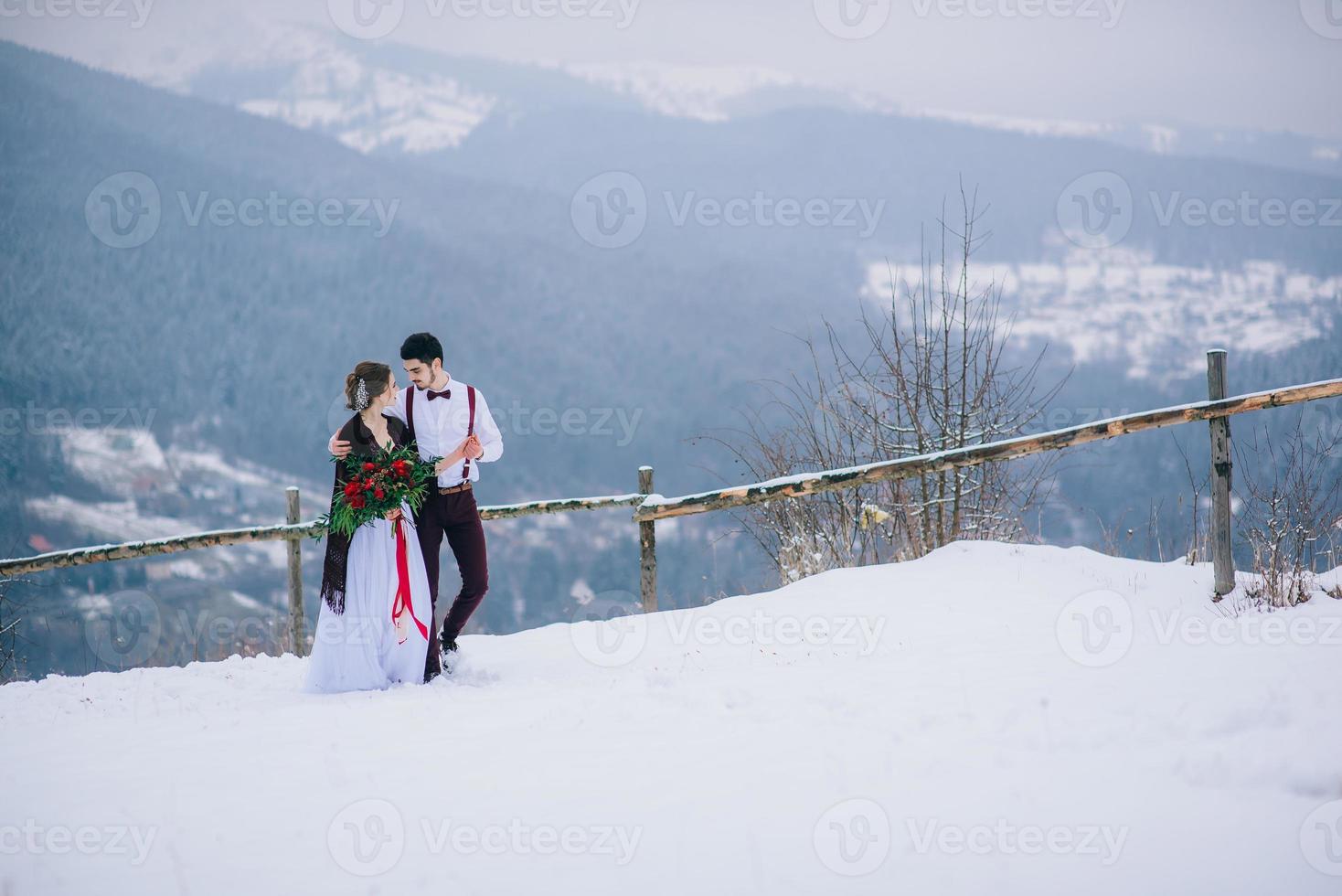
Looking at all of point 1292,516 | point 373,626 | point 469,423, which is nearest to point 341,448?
point 469,423

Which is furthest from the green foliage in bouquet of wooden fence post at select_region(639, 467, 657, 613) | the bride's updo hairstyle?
wooden fence post at select_region(639, 467, 657, 613)

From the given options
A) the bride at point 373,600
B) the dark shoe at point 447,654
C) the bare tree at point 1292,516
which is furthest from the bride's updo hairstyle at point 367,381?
the bare tree at point 1292,516

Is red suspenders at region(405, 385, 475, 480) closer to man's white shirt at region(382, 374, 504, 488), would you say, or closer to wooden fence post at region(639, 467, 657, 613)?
man's white shirt at region(382, 374, 504, 488)

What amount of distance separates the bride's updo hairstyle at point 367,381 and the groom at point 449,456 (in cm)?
16

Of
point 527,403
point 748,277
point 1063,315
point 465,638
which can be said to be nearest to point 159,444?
point 527,403

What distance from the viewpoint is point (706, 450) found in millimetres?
84562

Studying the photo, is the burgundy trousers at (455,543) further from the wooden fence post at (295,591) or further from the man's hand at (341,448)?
the wooden fence post at (295,591)

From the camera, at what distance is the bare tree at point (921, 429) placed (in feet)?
25.6

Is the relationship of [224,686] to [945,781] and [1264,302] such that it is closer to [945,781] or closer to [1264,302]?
[945,781]

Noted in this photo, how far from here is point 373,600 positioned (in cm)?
486

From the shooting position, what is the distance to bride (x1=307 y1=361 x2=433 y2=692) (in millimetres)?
4836

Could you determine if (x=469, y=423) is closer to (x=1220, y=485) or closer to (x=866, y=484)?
(x=866, y=484)

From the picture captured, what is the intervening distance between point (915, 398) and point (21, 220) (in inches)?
5392

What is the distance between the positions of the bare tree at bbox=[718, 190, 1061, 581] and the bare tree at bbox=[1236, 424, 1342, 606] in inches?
76.5
